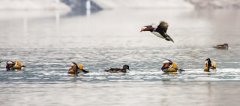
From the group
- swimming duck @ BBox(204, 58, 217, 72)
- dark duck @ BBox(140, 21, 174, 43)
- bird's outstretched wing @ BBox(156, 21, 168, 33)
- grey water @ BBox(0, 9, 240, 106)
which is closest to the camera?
bird's outstretched wing @ BBox(156, 21, 168, 33)

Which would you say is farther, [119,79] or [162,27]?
[119,79]

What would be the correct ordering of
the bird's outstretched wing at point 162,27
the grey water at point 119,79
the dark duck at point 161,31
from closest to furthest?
the bird's outstretched wing at point 162,27
the dark duck at point 161,31
the grey water at point 119,79

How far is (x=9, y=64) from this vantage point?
7219 cm

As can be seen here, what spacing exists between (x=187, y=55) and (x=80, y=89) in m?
35.6

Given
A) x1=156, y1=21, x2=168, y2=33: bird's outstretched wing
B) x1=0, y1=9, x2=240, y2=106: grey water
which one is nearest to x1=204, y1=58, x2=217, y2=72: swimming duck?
x1=0, y1=9, x2=240, y2=106: grey water

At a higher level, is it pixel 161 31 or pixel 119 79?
pixel 161 31

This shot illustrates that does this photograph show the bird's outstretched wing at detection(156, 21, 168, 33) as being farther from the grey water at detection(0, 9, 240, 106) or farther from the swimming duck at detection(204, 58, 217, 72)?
the swimming duck at detection(204, 58, 217, 72)

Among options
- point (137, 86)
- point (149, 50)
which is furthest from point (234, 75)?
point (149, 50)

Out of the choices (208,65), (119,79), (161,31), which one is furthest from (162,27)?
(208,65)

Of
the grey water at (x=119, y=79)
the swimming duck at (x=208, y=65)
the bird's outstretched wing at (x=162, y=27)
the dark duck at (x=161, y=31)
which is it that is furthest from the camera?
the swimming duck at (x=208, y=65)

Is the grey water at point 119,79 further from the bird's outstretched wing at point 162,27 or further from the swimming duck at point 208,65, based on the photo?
the bird's outstretched wing at point 162,27

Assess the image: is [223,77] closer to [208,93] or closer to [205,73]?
[205,73]

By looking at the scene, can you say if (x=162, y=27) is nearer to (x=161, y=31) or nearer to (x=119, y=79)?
(x=161, y=31)

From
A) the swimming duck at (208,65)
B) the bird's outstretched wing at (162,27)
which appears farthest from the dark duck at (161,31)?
the swimming duck at (208,65)
